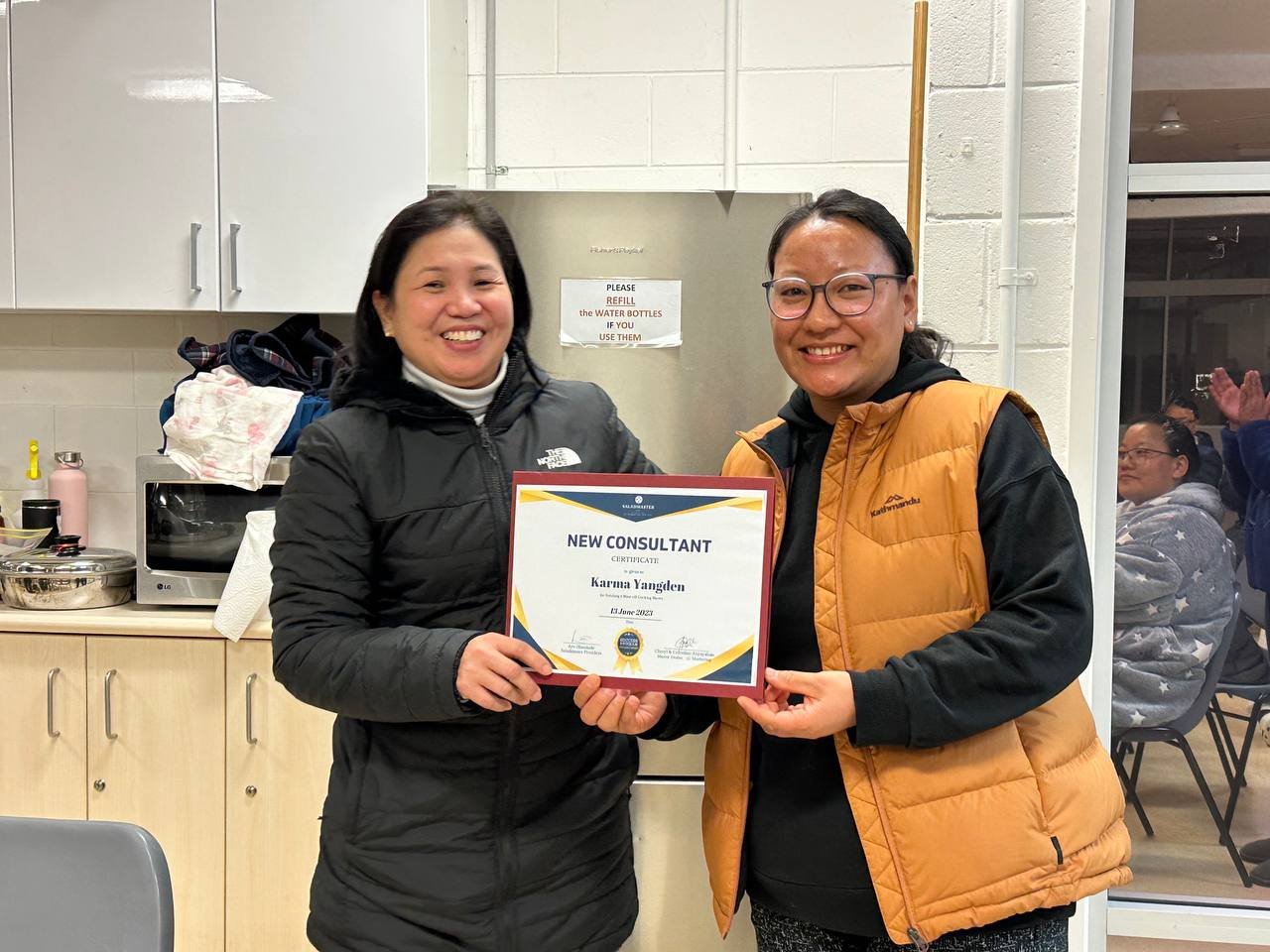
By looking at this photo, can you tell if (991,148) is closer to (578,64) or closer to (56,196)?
(578,64)

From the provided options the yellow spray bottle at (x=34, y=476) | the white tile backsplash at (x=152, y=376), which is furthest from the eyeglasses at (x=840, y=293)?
the yellow spray bottle at (x=34, y=476)

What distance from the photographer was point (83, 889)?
103cm

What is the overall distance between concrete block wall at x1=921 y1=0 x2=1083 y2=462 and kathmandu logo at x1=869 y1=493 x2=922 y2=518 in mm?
1279

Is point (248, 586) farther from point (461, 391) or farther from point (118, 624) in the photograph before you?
point (461, 391)

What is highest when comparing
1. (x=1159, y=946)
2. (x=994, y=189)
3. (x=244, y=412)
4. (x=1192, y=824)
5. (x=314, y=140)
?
(x=314, y=140)

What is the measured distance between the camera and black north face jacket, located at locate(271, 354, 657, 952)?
1258 mm

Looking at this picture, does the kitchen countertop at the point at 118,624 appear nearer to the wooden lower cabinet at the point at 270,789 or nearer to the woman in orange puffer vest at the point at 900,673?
the wooden lower cabinet at the point at 270,789

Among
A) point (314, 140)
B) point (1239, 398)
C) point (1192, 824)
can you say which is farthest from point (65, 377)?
point (1192, 824)

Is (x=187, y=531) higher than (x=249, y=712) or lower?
higher

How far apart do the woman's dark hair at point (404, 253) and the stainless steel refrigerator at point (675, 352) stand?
639mm

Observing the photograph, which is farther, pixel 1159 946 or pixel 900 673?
pixel 1159 946

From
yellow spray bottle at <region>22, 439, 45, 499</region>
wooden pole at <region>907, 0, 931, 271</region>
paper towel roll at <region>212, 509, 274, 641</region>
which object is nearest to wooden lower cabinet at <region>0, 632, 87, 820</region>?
paper towel roll at <region>212, 509, 274, 641</region>

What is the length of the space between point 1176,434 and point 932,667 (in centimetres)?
165

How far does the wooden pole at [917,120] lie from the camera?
7.55 ft
